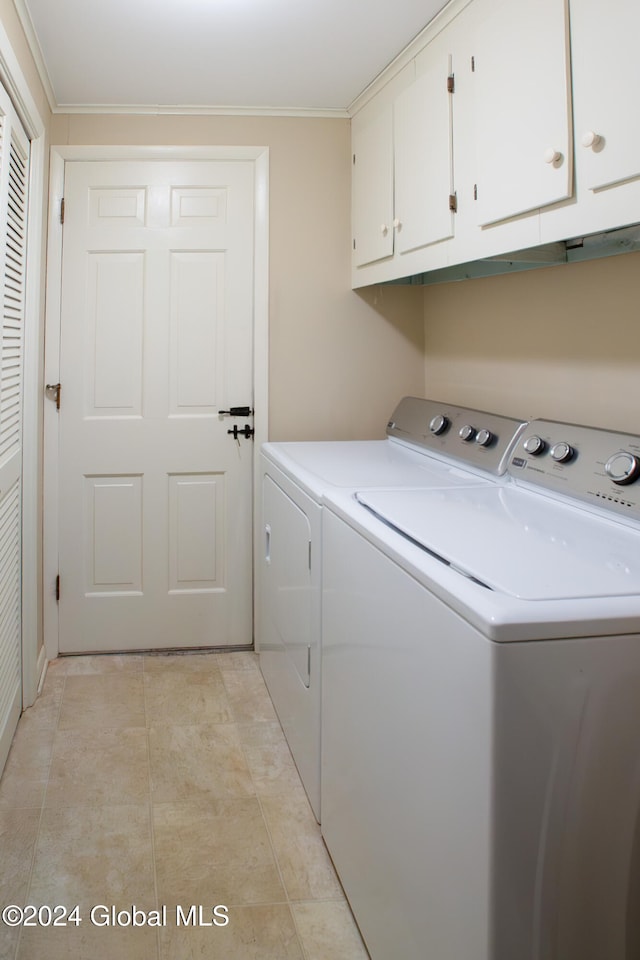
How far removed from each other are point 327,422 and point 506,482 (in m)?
1.37

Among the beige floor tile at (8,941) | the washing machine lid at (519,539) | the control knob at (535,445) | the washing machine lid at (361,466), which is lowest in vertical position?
the beige floor tile at (8,941)

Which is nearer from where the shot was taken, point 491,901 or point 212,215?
point 491,901

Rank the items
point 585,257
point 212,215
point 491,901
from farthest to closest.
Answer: point 212,215
point 585,257
point 491,901

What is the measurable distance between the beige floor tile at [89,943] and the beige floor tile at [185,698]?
972 millimetres

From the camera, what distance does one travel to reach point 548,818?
38.4 inches

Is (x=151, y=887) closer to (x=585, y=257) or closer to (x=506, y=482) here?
(x=506, y=482)

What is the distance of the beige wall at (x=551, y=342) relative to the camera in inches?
74.2

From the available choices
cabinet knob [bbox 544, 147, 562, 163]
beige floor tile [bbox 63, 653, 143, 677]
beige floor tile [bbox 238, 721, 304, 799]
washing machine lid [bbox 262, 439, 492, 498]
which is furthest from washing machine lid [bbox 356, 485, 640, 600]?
beige floor tile [bbox 63, 653, 143, 677]

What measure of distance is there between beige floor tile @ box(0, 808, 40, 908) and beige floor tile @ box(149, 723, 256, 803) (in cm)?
33

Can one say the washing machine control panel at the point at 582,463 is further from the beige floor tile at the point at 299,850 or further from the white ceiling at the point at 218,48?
the white ceiling at the point at 218,48

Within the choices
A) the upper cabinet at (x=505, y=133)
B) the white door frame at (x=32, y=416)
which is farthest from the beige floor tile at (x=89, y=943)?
the upper cabinet at (x=505, y=133)

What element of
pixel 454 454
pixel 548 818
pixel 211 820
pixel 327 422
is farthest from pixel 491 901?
pixel 327 422

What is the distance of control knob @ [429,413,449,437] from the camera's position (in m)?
2.43

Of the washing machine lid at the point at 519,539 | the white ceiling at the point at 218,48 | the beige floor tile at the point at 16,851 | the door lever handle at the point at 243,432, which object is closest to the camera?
the washing machine lid at the point at 519,539
